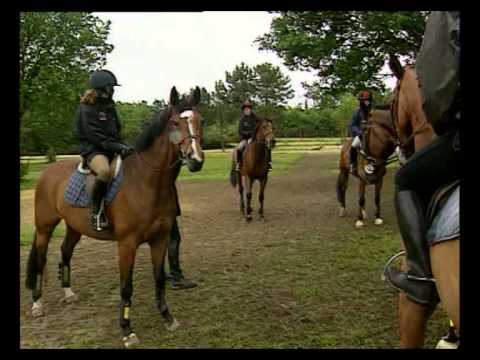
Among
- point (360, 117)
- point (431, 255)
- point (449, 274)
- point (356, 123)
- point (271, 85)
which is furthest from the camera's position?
point (271, 85)

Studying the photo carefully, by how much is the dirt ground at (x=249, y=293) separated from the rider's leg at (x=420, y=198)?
6.31ft

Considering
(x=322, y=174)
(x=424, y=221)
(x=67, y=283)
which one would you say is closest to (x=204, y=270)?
(x=67, y=283)

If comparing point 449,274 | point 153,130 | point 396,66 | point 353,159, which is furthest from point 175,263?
point 353,159

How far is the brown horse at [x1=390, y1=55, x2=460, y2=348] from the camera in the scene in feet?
6.66

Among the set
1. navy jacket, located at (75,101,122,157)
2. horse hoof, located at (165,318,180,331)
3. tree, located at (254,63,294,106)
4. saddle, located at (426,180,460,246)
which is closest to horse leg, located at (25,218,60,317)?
navy jacket, located at (75,101,122,157)

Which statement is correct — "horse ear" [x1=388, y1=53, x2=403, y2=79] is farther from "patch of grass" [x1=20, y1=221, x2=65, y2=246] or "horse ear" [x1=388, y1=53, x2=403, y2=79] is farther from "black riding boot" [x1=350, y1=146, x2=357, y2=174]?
"patch of grass" [x1=20, y1=221, x2=65, y2=246]

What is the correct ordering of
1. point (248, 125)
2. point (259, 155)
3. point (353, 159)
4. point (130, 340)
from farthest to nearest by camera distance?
1. point (248, 125)
2. point (259, 155)
3. point (353, 159)
4. point (130, 340)

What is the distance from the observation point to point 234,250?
782 centimetres

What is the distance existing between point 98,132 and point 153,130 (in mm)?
546

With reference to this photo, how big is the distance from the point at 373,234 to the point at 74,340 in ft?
19.9

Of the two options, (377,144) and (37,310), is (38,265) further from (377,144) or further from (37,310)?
(377,144)

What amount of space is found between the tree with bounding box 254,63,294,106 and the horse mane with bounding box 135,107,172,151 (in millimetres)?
51445

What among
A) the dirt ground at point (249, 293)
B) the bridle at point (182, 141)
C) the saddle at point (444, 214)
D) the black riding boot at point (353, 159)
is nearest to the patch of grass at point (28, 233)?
the dirt ground at point (249, 293)

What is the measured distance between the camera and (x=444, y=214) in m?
2.10
